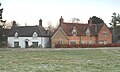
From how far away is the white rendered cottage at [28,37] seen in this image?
8550cm

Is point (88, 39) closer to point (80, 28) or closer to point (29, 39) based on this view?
point (80, 28)

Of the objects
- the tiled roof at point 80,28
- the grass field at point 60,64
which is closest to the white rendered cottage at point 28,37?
the tiled roof at point 80,28

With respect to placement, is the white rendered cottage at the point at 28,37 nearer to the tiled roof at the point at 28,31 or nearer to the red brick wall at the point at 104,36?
the tiled roof at the point at 28,31

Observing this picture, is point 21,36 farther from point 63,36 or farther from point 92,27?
point 92,27

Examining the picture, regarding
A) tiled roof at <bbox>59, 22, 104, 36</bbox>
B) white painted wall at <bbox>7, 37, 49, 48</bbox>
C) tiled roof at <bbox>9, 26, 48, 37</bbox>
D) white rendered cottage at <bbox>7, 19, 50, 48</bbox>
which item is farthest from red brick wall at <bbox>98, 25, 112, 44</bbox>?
tiled roof at <bbox>9, 26, 48, 37</bbox>

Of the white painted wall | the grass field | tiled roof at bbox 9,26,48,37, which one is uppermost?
tiled roof at bbox 9,26,48,37

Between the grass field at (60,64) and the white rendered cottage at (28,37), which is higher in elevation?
the white rendered cottage at (28,37)

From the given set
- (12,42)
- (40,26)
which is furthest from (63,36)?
(12,42)

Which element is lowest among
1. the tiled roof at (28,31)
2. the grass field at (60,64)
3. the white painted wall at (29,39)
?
the grass field at (60,64)

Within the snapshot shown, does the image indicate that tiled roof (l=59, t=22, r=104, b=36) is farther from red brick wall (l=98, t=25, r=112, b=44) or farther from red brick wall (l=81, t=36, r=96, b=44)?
red brick wall (l=81, t=36, r=96, b=44)

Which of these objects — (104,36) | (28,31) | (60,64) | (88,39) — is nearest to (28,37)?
(28,31)

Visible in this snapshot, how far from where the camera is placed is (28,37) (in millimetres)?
87375

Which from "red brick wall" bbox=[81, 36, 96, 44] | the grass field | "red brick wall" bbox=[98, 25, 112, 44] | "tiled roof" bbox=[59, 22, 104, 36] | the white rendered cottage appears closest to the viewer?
the grass field

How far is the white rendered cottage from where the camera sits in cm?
8550
